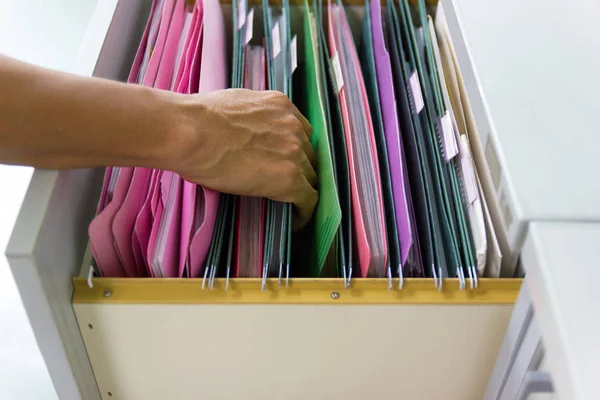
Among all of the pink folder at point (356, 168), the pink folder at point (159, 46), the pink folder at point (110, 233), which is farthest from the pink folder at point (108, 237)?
the pink folder at point (356, 168)

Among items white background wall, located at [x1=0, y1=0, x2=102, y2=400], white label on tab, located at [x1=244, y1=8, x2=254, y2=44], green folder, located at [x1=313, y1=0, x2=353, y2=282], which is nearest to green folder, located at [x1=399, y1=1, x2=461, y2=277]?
green folder, located at [x1=313, y1=0, x2=353, y2=282]

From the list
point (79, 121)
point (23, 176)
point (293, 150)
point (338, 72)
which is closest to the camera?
point (79, 121)

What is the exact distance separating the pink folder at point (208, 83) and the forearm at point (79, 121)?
0.21 feet

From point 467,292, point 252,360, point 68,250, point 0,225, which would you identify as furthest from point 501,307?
point 0,225

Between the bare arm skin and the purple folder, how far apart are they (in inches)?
4.0

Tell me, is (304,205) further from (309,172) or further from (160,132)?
(160,132)

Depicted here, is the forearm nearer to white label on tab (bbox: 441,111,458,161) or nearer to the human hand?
the human hand

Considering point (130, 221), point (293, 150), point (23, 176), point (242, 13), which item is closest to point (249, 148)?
point (293, 150)

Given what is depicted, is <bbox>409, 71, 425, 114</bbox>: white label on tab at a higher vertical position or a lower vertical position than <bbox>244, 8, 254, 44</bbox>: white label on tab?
lower

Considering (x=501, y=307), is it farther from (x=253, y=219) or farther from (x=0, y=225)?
(x=0, y=225)

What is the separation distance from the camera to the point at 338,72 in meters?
0.81

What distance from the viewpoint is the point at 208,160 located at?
0.66 metres

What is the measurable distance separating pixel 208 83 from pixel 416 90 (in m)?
0.27

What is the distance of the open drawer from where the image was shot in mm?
622
